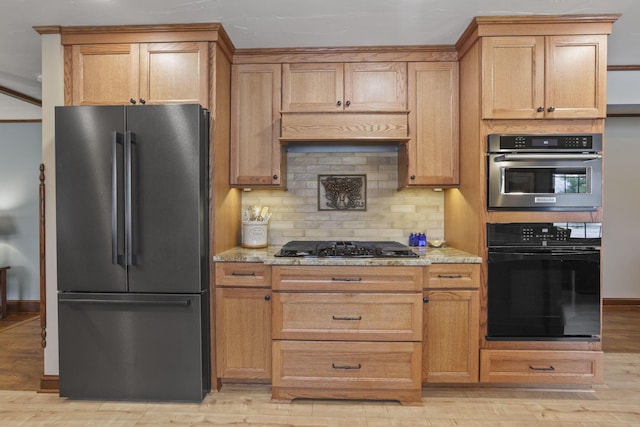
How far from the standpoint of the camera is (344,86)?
8.98 ft

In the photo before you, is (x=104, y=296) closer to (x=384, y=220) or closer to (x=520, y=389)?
(x=384, y=220)

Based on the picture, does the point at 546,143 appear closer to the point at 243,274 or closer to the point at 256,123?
the point at 256,123

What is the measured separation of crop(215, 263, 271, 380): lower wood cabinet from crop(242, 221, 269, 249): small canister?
0.46 metres

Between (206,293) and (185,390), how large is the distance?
1.93 feet

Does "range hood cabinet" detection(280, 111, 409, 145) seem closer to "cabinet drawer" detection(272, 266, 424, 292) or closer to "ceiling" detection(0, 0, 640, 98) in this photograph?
"ceiling" detection(0, 0, 640, 98)

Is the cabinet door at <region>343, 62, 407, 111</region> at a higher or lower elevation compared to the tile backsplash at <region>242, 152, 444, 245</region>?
higher

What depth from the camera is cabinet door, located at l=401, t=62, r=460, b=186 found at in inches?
107

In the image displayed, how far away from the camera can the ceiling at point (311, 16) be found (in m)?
2.20

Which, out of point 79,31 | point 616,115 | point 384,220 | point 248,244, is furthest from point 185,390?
point 616,115

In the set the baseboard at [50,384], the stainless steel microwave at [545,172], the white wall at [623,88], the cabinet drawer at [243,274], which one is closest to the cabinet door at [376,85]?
the stainless steel microwave at [545,172]

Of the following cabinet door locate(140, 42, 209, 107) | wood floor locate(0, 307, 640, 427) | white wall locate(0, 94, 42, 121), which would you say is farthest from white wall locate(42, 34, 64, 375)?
white wall locate(0, 94, 42, 121)

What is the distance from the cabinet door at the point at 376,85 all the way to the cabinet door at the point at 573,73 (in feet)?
3.03

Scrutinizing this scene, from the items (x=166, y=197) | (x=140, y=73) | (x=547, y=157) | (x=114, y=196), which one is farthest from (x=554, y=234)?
(x=140, y=73)

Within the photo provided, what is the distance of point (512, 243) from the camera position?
2.39 metres
